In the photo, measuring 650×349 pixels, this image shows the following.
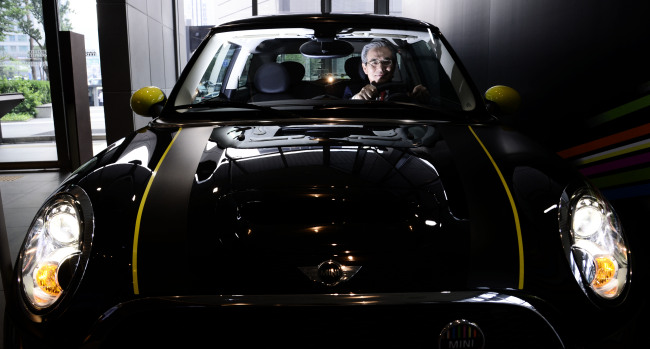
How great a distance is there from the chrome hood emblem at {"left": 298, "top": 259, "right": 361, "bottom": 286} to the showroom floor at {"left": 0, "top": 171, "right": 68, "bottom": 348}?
2845 mm

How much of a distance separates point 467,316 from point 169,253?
2.07ft

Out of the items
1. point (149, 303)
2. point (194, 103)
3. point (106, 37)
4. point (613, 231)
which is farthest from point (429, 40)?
point (106, 37)

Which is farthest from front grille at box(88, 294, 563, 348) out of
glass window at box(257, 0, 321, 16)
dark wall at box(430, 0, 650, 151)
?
glass window at box(257, 0, 321, 16)

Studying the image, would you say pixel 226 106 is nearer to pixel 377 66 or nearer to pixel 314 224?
pixel 377 66

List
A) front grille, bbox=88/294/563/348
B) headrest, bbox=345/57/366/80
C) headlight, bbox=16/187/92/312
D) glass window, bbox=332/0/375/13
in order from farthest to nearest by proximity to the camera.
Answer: glass window, bbox=332/0/375/13 < headrest, bbox=345/57/366/80 < headlight, bbox=16/187/92/312 < front grille, bbox=88/294/563/348

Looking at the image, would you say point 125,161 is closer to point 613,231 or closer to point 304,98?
point 304,98

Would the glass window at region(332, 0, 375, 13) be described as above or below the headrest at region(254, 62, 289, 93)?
above

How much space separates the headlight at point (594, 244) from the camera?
4.04 ft

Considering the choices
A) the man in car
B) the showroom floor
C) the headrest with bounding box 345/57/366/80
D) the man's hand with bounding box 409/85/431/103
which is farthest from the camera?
the showroom floor

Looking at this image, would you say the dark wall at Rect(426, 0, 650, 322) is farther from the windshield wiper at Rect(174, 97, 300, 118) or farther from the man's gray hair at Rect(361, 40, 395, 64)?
the windshield wiper at Rect(174, 97, 300, 118)

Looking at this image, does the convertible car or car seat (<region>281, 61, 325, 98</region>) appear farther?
car seat (<region>281, 61, 325, 98</region>)

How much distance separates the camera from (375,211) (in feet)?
4.13

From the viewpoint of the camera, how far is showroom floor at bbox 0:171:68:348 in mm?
3930

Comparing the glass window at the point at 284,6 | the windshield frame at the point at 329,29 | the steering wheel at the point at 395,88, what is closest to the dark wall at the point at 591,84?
the windshield frame at the point at 329,29
